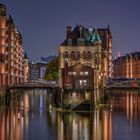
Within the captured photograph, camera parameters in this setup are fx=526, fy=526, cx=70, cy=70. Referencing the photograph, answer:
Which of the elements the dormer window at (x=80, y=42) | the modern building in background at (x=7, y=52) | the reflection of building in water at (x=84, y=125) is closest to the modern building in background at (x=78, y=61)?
the dormer window at (x=80, y=42)

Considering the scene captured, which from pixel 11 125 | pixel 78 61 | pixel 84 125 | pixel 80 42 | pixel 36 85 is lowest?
pixel 84 125

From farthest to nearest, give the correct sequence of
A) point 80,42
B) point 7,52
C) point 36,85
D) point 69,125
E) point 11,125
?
point 7,52, point 36,85, point 80,42, point 69,125, point 11,125

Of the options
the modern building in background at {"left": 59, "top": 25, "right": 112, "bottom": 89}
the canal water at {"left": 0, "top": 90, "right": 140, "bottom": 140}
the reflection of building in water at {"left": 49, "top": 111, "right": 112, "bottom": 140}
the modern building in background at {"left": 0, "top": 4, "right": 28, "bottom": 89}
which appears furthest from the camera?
the modern building in background at {"left": 0, "top": 4, "right": 28, "bottom": 89}

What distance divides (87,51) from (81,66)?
6.21 meters

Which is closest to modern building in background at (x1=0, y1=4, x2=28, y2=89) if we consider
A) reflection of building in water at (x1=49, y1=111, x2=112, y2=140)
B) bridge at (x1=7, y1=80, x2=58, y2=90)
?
bridge at (x1=7, y1=80, x2=58, y2=90)

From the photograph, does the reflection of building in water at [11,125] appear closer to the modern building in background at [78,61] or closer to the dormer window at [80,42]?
the modern building in background at [78,61]

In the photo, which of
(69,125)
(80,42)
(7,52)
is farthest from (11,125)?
(7,52)

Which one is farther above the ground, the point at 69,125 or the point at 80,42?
the point at 80,42

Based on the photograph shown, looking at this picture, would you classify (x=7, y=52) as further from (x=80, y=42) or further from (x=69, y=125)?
(x=69, y=125)

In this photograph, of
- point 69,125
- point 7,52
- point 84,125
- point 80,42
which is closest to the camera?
point 69,125

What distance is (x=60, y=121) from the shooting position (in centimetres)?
7062

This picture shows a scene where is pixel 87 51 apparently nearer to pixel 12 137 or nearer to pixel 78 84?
pixel 78 84

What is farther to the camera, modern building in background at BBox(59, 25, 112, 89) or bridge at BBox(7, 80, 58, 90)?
bridge at BBox(7, 80, 58, 90)

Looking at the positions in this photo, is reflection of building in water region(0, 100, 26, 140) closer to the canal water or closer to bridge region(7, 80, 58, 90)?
the canal water
